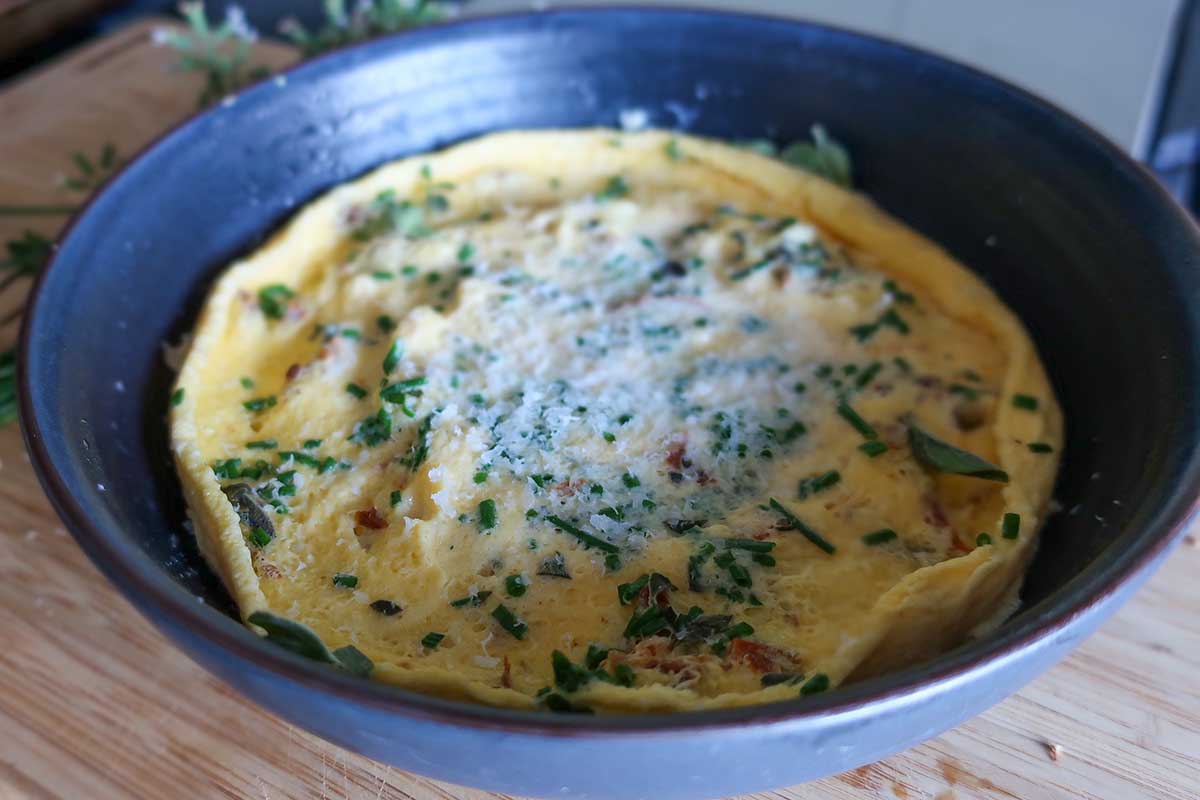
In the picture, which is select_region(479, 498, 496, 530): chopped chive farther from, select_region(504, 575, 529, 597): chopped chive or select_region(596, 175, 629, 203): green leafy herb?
select_region(596, 175, 629, 203): green leafy herb

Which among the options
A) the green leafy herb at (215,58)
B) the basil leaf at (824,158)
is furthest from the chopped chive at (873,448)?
the green leafy herb at (215,58)

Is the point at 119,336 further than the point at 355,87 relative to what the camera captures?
No

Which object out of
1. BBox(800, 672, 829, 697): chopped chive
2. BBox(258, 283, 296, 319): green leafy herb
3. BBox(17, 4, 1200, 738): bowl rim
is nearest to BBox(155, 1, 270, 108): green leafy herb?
BBox(258, 283, 296, 319): green leafy herb

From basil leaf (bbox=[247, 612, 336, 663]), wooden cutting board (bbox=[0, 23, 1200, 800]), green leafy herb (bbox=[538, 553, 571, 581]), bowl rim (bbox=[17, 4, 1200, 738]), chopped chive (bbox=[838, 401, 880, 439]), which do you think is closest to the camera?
bowl rim (bbox=[17, 4, 1200, 738])

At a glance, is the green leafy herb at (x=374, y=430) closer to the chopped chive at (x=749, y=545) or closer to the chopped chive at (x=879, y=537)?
the chopped chive at (x=749, y=545)

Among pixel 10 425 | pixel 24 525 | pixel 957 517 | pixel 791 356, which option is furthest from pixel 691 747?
pixel 10 425

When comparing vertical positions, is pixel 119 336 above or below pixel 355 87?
below

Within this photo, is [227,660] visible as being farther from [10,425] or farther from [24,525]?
[10,425]
